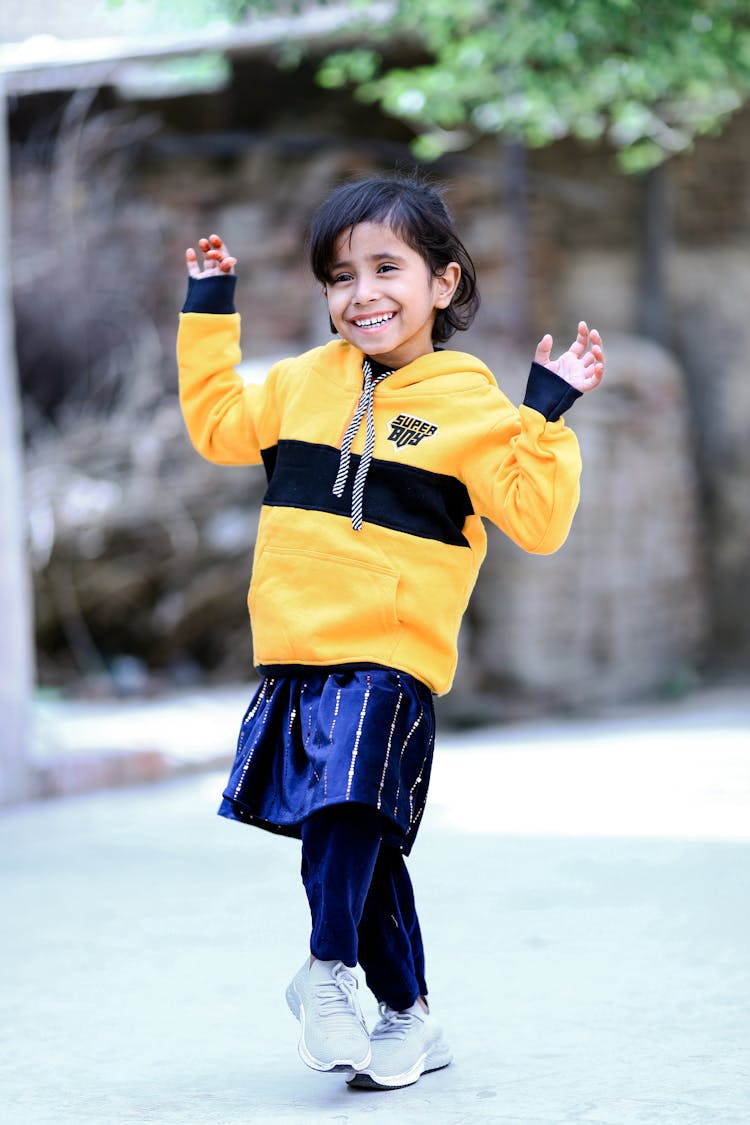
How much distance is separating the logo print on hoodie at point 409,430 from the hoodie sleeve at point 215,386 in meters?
0.23

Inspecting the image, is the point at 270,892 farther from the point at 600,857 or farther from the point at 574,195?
the point at 574,195

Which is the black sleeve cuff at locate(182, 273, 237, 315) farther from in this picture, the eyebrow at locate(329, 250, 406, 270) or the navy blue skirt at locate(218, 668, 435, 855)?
the navy blue skirt at locate(218, 668, 435, 855)

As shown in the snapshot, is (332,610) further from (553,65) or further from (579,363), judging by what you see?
(553,65)

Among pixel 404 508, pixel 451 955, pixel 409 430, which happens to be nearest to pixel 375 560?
pixel 404 508

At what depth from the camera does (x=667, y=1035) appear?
2.49 meters

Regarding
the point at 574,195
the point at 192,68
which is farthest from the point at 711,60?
the point at 192,68

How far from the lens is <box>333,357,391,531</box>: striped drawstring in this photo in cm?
227

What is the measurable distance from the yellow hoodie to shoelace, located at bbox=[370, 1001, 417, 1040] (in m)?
0.48

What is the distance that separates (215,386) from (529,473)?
1.90ft

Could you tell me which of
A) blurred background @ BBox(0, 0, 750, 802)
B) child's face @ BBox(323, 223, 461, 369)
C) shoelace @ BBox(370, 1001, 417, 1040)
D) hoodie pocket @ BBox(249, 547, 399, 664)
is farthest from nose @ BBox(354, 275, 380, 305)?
blurred background @ BBox(0, 0, 750, 802)

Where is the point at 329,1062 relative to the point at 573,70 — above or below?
below

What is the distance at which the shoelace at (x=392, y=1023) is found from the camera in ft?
7.68

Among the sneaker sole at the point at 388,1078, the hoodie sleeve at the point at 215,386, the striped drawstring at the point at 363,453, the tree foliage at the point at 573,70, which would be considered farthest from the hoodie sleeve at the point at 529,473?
the tree foliage at the point at 573,70

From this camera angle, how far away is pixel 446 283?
2.40 meters
